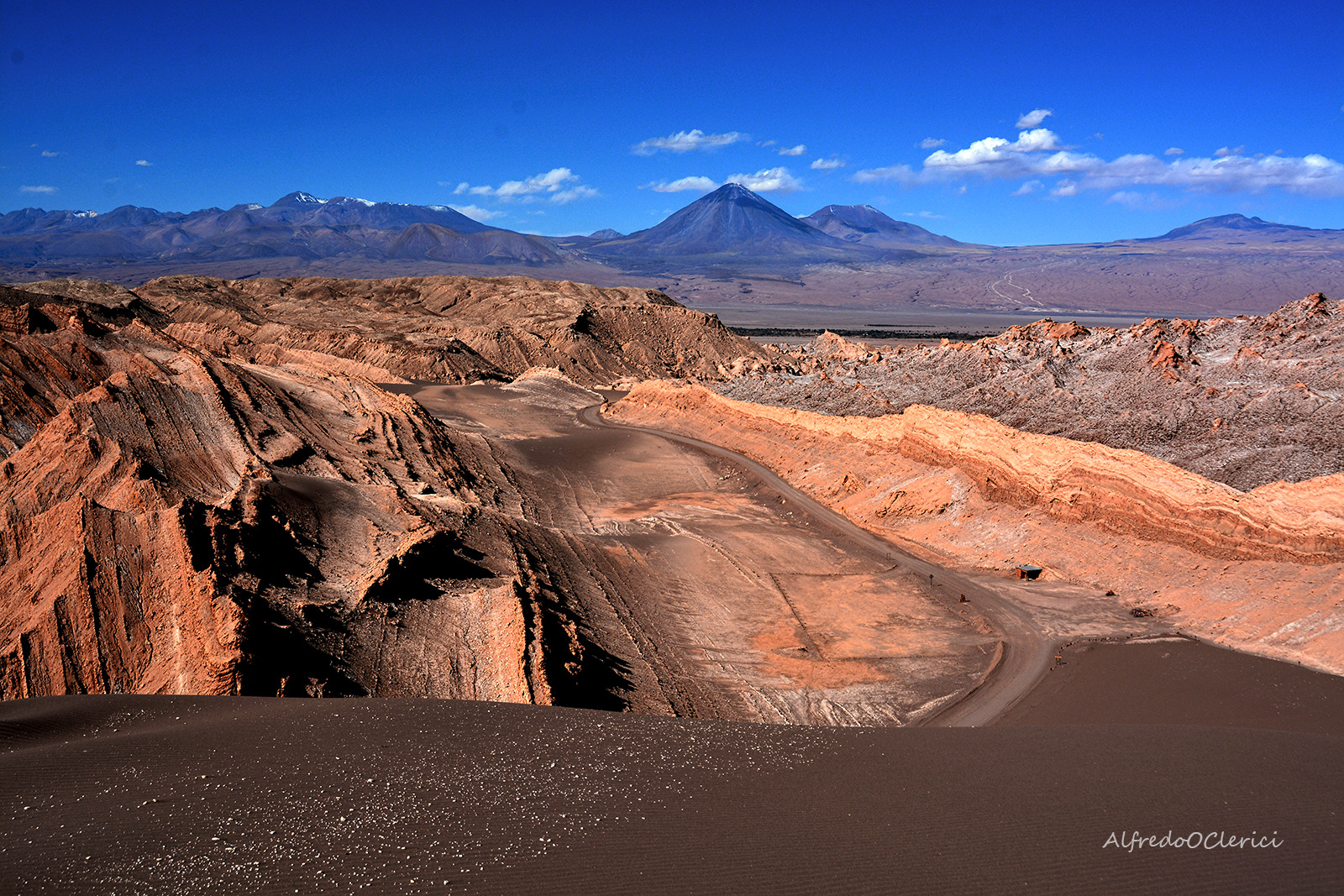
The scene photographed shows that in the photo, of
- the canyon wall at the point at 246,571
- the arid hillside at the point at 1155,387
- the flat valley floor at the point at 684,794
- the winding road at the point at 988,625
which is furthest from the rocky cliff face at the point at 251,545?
the arid hillside at the point at 1155,387

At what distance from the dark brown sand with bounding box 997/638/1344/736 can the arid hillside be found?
9.87 metres

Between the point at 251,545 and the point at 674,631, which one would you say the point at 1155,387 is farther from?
the point at 251,545

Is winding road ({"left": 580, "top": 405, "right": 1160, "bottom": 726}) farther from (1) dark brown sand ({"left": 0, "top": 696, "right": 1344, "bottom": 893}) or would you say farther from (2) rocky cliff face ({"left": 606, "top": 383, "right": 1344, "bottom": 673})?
(1) dark brown sand ({"left": 0, "top": 696, "right": 1344, "bottom": 893})

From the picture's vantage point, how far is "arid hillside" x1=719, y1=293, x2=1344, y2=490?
22406mm

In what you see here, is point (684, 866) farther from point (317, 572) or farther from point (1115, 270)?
point (1115, 270)

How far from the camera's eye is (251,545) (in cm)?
1150

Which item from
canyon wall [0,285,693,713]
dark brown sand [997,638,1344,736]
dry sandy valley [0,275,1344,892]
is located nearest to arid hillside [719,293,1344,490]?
dry sandy valley [0,275,1344,892]

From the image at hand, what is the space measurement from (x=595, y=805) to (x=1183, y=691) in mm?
10482

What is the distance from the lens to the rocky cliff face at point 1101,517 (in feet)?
47.7

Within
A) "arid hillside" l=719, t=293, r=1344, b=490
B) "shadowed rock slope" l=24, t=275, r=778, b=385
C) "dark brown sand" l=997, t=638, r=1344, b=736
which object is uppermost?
"shadowed rock slope" l=24, t=275, r=778, b=385

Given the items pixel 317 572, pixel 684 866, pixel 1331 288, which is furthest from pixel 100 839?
pixel 1331 288

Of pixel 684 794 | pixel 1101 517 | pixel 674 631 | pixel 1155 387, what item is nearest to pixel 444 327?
pixel 1155 387

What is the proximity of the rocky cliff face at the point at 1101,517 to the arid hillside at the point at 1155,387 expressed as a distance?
17.0 feet

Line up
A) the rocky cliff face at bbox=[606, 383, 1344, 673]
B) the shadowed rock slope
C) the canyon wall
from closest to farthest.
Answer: the canyon wall
the rocky cliff face at bbox=[606, 383, 1344, 673]
the shadowed rock slope
